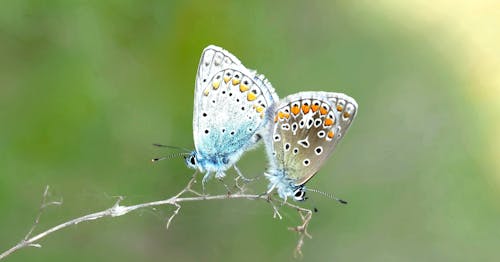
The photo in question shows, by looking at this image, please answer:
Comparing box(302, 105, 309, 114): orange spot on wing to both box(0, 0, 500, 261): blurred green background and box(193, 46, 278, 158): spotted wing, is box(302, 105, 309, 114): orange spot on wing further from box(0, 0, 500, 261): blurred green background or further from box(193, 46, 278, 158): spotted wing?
box(0, 0, 500, 261): blurred green background

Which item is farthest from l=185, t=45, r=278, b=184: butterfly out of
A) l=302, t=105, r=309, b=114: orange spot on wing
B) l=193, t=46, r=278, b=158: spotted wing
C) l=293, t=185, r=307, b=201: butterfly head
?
l=293, t=185, r=307, b=201: butterfly head

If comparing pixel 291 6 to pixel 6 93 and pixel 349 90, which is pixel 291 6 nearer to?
pixel 349 90

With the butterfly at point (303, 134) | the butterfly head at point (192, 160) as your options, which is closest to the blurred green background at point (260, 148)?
the butterfly head at point (192, 160)

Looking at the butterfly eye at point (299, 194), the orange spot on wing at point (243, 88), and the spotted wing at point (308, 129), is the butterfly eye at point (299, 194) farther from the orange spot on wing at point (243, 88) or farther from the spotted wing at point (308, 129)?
the orange spot on wing at point (243, 88)

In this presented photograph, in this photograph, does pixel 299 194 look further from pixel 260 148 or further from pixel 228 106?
pixel 260 148

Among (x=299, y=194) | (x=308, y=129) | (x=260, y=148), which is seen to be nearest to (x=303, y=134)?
(x=308, y=129)

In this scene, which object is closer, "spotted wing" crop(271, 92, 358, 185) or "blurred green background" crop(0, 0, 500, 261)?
"spotted wing" crop(271, 92, 358, 185)

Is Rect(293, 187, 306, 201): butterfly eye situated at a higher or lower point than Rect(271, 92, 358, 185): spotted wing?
lower
